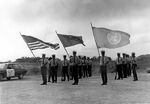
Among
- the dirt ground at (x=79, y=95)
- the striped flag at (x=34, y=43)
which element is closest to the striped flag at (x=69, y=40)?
the striped flag at (x=34, y=43)

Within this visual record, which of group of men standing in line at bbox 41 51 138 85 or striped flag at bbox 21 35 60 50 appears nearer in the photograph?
group of men standing in line at bbox 41 51 138 85

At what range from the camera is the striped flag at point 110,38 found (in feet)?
61.6

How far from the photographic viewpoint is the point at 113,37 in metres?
19.0

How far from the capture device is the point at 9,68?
24766 mm

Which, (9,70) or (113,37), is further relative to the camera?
(9,70)

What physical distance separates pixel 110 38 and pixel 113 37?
7.6 inches

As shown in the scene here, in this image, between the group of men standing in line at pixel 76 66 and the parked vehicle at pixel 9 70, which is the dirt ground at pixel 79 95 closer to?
the group of men standing in line at pixel 76 66

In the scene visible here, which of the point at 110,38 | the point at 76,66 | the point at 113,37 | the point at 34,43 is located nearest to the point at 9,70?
the point at 34,43

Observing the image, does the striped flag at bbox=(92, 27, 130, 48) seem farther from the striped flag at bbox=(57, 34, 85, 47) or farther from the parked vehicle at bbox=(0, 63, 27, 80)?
the parked vehicle at bbox=(0, 63, 27, 80)

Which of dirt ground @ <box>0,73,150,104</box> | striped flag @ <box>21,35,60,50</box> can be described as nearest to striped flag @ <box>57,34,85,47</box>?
striped flag @ <box>21,35,60,50</box>

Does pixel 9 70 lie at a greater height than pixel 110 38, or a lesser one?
lesser

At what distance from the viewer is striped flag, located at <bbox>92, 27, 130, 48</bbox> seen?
739 inches

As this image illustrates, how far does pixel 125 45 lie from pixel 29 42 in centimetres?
716

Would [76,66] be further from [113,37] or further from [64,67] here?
[64,67]
